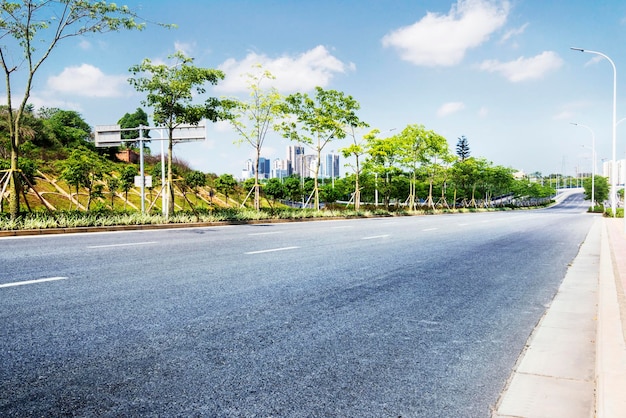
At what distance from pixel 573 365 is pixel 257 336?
247 cm

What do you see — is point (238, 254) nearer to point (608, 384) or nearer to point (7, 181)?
point (608, 384)

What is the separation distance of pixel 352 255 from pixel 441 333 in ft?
16.4

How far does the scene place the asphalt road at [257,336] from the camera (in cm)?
265

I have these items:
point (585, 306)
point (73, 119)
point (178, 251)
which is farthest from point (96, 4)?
point (73, 119)

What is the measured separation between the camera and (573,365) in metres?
3.48

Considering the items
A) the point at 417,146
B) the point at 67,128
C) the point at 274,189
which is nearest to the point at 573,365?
the point at 417,146

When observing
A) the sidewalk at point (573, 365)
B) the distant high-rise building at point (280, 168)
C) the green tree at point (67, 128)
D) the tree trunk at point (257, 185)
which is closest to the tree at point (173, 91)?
the tree trunk at point (257, 185)

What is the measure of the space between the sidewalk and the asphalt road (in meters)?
0.15

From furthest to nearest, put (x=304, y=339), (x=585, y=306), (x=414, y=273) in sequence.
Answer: (x=414, y=273), (x=585, y=306), (x=304, y=339)

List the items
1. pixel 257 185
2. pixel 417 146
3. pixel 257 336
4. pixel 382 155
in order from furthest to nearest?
1. pixel 417 146
2. pixel 382 155
3. pixel 257 185
4. pixel 257 336

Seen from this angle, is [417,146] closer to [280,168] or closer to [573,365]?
[573,365]

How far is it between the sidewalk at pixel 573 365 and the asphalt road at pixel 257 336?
15 cm

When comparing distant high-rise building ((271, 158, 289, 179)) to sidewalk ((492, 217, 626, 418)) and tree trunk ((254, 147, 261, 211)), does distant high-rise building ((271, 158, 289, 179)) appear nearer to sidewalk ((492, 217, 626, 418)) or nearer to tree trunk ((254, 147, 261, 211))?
tree trunk ((254, 147, 261, 211))

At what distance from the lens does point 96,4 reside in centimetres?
1612
